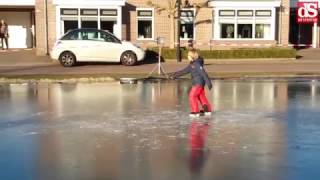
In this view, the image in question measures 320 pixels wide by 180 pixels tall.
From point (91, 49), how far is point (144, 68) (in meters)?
2.60

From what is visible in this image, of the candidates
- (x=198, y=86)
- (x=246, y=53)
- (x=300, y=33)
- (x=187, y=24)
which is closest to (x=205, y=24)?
(x=187, y=24)

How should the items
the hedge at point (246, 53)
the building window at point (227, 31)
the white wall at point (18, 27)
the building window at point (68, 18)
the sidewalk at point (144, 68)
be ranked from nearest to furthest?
the sidewalk at point (144, 68), the hedge at point (246, 53), the building window at point (68, 18), the building window at point (227, 31), the white wall at point (18, 27)

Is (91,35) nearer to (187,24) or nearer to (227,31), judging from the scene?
(187,24)

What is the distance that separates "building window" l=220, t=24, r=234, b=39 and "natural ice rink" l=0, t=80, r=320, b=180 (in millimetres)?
16640

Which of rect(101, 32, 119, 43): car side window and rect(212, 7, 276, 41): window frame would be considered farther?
rect(212, 7, 276, 41): window frame

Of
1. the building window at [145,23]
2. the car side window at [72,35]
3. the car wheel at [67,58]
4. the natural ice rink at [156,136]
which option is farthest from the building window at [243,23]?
the natural ice rink at [156,136]

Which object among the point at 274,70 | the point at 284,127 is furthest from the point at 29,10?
the point at 284,127

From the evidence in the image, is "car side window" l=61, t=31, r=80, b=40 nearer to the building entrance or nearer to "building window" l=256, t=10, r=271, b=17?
"building window" l=256, t=10, r=271, b=17

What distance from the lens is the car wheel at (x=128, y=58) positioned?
28.3m

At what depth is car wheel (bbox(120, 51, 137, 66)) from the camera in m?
28.3

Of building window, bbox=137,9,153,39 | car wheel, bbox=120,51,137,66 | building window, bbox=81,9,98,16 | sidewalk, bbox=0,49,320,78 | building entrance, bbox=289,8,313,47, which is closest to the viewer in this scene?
sidewalk, bbox=0,49,320,78

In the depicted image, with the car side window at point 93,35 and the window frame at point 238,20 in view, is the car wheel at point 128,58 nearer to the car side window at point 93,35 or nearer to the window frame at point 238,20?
the car side window at point 93,35

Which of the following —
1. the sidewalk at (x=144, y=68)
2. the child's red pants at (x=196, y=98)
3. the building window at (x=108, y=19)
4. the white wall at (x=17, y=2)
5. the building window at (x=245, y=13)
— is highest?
the white wall at (x=17, y=2)

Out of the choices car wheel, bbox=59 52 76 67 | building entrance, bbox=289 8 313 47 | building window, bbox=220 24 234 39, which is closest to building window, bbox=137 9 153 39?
building window, bbox=220 24 234 39
